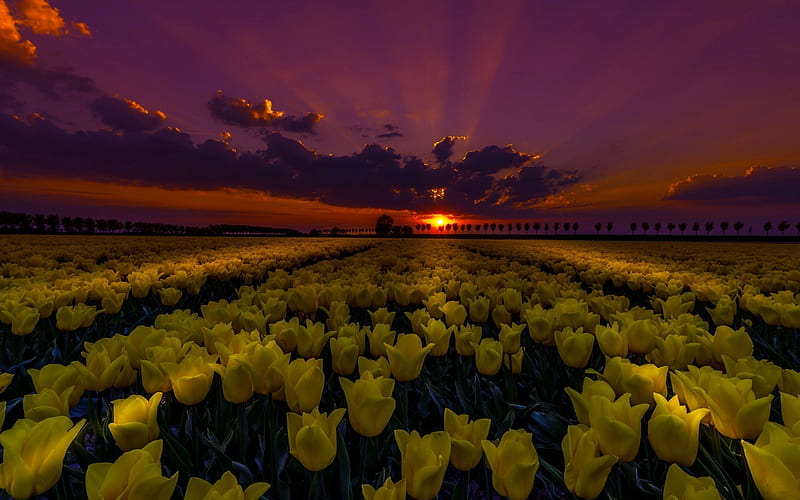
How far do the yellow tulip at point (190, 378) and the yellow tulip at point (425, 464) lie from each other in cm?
95

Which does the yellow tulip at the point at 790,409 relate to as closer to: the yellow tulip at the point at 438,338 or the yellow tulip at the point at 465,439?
the yellow tulip at the point at 465,439

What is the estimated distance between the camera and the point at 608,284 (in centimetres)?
848

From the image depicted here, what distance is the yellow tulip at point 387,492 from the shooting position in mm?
1132

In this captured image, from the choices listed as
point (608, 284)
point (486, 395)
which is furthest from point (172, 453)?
point (608, 284)

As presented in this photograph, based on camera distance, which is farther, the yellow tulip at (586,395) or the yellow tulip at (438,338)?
the yellow tulip at (438,338)

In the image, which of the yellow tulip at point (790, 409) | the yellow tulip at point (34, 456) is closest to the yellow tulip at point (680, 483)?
the yellow tulip at point (790, 409)

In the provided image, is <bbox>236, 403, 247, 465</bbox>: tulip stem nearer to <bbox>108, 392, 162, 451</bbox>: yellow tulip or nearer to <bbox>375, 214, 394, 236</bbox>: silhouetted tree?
<bbox>108, 392, 162, 451</bbox>: yellow tulip

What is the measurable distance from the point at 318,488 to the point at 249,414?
865mm

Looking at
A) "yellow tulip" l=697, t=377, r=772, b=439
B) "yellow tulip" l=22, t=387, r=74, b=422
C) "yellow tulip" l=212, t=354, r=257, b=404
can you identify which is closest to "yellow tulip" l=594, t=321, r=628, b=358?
"yellow tulip" l=697, t=377, r=772, b=439

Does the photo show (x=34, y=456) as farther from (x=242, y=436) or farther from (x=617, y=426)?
(x=617, y=426)

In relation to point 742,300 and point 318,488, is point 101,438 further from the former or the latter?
point 742,300

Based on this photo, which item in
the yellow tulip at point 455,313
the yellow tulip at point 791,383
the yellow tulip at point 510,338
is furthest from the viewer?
the yellow tulip at point 455,313

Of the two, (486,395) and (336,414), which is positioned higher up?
(336,414)

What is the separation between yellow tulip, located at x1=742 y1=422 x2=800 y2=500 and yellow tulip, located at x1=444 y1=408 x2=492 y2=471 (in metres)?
0.74
